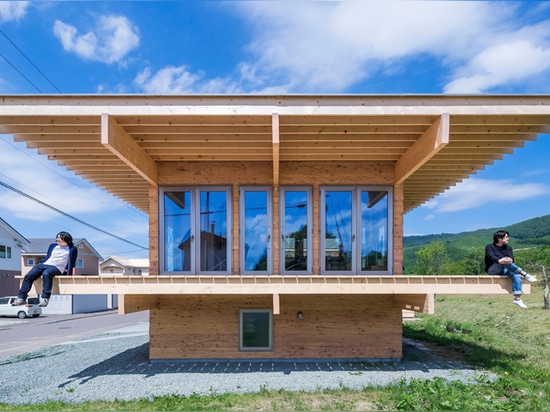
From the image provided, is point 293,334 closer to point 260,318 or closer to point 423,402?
point 260,318

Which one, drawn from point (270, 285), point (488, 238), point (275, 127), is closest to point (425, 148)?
point (275, 127)

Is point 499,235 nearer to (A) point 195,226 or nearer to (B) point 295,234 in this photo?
(B) point 295,234

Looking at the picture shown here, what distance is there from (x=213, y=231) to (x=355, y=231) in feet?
10.7

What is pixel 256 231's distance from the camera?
28.7 feet

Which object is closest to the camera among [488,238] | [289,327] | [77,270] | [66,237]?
[66,237]

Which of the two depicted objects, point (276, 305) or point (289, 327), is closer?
point (276, 305)

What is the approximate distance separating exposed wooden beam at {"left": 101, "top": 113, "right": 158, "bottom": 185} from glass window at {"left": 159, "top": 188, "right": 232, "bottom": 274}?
72cm

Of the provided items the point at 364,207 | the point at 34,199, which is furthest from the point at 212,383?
the point at 34,199

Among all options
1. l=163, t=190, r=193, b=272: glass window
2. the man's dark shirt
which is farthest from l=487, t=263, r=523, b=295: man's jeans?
l=163, t=190, r=193, b=272: glass window

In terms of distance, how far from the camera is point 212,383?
6.87 meters

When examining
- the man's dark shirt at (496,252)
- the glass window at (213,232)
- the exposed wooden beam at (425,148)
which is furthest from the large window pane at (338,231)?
the man's dark shirt at (496,252)

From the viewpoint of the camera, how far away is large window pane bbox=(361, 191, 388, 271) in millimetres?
8695

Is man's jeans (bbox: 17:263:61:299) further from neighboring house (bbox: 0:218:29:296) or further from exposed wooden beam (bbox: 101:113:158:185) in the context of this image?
neighboring house (bbox: 0:218:29:296)

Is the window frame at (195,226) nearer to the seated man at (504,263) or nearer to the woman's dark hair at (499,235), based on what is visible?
the seated man at (504,263)
